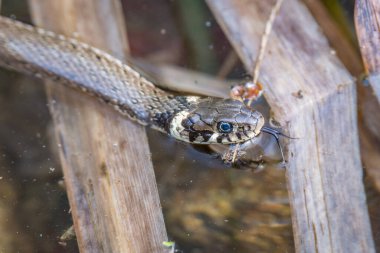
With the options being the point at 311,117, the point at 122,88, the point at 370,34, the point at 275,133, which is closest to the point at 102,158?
the point at 122,88

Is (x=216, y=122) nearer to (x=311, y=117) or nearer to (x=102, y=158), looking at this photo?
(x=311, y=117)

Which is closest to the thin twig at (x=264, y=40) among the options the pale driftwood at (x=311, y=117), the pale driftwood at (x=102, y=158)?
the pale driftwood at (x=311, y=117)

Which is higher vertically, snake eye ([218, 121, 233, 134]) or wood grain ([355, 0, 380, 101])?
wood grain ([355, 0, 380, 101])

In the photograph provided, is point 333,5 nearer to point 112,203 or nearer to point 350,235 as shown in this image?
point 350,235

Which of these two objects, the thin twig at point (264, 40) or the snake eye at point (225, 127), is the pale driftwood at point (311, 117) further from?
the snake eye at point (225, 127)

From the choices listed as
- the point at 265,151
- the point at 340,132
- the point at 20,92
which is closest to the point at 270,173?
the point at 265,151

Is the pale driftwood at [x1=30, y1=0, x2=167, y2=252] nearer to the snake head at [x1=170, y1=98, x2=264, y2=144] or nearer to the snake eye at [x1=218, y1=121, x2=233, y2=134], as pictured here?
the snake head at [x1=170, y1=98, x2=264, y2=144]

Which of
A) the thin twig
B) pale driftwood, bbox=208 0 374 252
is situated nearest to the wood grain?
pale driftwood, bbox=208 0 374 252

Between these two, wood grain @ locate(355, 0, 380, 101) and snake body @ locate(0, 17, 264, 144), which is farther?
snake body @ locate(0, 17, 264, 144)
